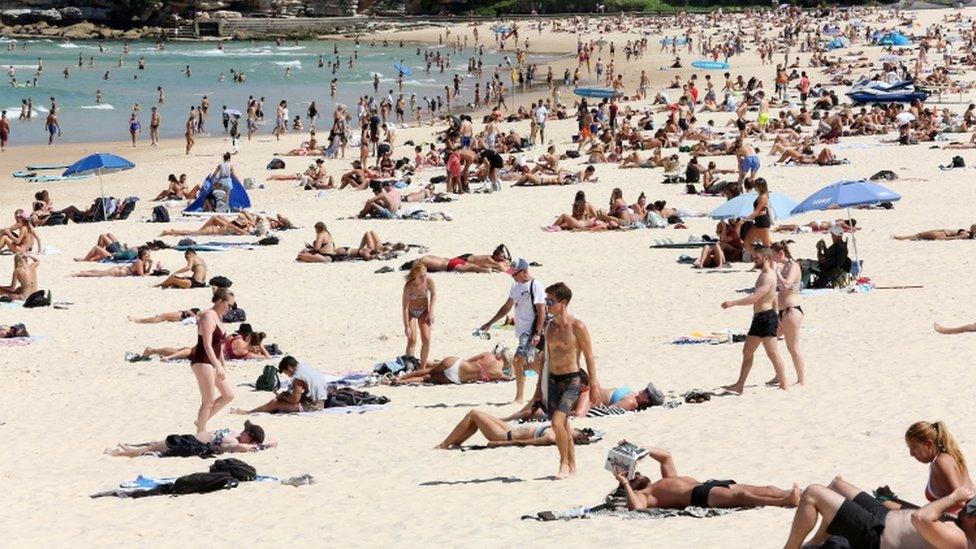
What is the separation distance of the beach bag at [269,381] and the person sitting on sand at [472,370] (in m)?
1.01

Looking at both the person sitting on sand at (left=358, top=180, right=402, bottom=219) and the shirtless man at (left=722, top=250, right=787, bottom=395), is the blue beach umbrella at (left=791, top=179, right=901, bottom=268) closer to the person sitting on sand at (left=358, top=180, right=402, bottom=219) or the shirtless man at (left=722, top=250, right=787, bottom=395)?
the shirtless man at (left=722, top=250, right=787, bottom=395)

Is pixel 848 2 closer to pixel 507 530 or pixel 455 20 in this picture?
pixel 455 20

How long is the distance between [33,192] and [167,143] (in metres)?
10.6

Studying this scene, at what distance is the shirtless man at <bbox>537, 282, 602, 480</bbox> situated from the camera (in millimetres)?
9367

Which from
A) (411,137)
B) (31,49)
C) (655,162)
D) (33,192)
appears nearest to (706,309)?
(655,162)

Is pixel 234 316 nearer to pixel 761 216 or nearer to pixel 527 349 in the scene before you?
pixel 527 349

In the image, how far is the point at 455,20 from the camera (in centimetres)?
10331

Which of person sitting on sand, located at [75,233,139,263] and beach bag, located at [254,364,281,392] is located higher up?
beach bag, located at [254,364,281,392]

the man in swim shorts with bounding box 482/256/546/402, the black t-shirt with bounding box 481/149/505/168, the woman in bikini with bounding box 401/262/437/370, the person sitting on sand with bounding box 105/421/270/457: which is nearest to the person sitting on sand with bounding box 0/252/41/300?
the woman in bikini with bounding box 401/262/437/370

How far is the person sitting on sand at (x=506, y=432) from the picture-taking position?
1029 centimetres

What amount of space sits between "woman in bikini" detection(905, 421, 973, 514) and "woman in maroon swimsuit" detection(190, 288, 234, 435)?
5.45 m

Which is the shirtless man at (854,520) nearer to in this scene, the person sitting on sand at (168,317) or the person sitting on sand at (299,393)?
the person sitting on sand at (299,393)

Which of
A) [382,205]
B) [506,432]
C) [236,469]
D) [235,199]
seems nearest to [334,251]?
[382,205]

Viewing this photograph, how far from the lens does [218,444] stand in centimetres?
1077
